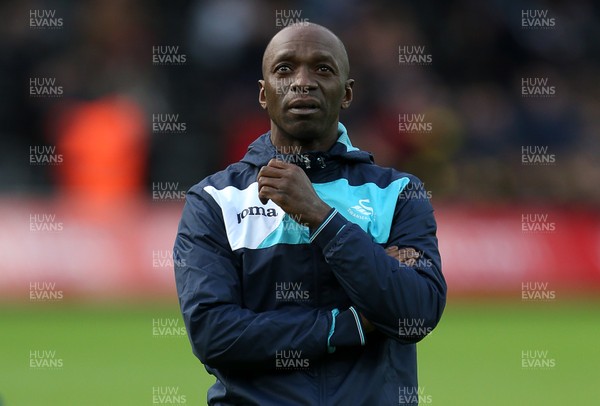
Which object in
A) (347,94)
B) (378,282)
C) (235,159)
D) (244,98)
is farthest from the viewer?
(244,98)

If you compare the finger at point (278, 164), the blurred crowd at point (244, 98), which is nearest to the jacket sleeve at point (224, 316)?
the finger at point (278, 164)

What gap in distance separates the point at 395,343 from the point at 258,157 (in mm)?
872

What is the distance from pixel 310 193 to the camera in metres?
4.54

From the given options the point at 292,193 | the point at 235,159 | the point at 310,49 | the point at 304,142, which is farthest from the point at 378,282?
the point at 235,159

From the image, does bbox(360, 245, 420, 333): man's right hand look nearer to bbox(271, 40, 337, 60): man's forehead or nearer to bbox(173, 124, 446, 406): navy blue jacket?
bbox(173, 124, 446, 406): navy blue jacket

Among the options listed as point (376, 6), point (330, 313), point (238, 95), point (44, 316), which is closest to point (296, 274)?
point (330, 313)

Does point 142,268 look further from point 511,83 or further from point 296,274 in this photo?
point 296,274

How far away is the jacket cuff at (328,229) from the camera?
4.46 m

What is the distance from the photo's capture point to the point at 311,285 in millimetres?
4602

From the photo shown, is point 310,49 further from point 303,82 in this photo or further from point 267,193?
point 267,193

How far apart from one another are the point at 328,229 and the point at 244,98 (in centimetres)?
→ 1358

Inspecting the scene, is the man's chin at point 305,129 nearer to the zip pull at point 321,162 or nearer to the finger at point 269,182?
the zip pull at point 321,162

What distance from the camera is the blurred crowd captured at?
16156mm

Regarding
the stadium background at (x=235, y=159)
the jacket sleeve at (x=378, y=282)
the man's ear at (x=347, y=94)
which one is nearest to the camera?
the jacket sleeve at (x=378, y=282)
